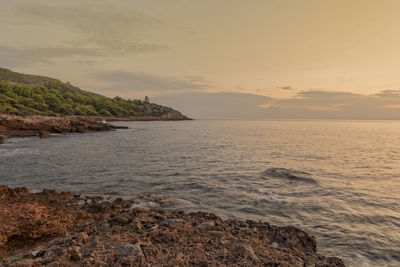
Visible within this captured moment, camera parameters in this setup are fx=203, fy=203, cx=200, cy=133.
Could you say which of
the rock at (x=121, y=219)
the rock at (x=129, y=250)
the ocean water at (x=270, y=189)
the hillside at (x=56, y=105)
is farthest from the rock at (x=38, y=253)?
the hillside at (x=56, y=105)

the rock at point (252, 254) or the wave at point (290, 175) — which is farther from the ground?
the rock at point (252, 254)

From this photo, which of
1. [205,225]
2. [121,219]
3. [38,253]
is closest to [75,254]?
[38,253]

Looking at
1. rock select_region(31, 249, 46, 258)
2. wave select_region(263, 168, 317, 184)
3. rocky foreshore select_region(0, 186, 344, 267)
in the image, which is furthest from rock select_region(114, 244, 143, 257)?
wave select_region(263, 168, 317, 184)

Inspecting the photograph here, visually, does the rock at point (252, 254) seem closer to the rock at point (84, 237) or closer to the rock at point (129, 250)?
the rock at point (129, 250)

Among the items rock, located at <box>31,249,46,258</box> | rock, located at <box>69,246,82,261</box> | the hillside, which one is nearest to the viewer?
rock, located at <box>69,246,82,261</box>

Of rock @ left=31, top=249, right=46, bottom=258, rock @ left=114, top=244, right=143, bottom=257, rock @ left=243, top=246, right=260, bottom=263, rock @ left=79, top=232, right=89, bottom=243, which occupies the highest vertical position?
rock @ left=114, top=244, right=143, bottom=257

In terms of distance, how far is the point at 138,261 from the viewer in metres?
4.34

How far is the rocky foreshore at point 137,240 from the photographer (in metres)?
4.48

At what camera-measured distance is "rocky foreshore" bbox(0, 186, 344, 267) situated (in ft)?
14.7

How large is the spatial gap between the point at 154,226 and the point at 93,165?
13.7 meters

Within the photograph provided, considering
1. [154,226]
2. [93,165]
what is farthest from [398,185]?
[93,165]

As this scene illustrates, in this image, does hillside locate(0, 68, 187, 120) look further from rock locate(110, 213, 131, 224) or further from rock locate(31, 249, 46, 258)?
rock locate(31, 249, 46, 258)

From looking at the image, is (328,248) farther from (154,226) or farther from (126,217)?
(126,217)

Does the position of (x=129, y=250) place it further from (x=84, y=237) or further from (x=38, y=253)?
(x=38, y=253)
